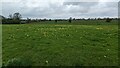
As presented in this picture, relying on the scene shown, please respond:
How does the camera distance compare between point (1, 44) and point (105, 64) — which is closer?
point (105, 64)

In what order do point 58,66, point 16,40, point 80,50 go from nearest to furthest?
point 58,66 → point 80,50 → point 16,40

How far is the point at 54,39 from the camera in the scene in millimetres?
19359

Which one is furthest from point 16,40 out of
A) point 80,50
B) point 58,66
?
point 58,66

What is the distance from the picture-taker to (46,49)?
16000mm

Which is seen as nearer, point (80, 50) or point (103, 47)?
point (80, 50)

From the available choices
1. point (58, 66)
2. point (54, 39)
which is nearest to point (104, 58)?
point (58, 66)

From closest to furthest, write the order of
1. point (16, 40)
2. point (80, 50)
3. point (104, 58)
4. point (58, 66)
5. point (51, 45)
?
point (58, 66), point (104, 58), point (80, 50), point (51, 45), point (16, 40)

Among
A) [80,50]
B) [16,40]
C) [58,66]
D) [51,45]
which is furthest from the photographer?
[16,40]

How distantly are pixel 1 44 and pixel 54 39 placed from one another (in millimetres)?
4073

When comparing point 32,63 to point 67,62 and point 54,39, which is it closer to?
point 67,62

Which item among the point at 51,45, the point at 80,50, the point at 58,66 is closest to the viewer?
the point at 58,66

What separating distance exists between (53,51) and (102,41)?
5.62 meters

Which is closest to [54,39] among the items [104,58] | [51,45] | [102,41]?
[51,45]

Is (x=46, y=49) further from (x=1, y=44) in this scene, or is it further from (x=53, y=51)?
(x=1, y=44)
